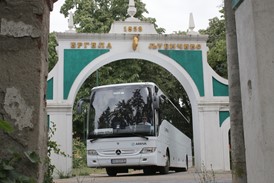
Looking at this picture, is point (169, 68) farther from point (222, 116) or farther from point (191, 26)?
point (222, 116)

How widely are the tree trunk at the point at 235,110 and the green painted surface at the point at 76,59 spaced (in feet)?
38.3

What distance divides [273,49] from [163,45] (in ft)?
47.6

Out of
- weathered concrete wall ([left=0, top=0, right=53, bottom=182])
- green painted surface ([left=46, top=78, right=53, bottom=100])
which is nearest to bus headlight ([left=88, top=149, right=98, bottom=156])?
green painted surface ([left=46, top=78, right=53, bottom=100])

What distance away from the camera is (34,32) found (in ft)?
13.4

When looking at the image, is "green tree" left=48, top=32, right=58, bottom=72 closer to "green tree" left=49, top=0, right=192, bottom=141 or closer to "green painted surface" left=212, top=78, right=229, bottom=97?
"green tree" left=49, top=0, right=192, bottom=141

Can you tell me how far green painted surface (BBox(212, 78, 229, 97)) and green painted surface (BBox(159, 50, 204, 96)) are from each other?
1.74 feet

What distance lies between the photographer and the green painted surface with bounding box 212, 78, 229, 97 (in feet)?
60.2

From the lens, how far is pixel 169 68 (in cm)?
1825

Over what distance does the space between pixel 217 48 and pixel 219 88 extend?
41.1 ft

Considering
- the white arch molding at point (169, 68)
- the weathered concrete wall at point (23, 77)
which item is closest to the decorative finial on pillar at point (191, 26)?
the white arch molding at point (169, 68)

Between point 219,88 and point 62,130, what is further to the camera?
point 219,88

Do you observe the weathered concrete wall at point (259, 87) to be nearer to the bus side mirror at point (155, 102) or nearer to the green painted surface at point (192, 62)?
the bus side mirror at point (155, 102)

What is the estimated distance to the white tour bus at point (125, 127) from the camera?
14875mm

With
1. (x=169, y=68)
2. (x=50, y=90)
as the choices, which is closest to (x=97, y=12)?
(x=169, y=68)
